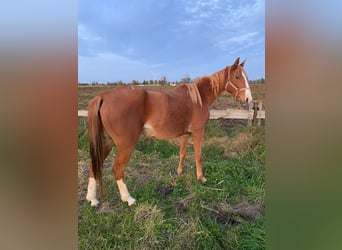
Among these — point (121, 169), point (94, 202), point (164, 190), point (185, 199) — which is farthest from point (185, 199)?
point (94, 202)

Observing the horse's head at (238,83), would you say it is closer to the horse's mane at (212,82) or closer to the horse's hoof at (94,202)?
the horse's mane at (212,82)

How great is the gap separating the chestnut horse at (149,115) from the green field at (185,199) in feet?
0.13

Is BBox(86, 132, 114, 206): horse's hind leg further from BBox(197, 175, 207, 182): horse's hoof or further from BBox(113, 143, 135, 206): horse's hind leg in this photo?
BBox(197, 175, 207, 182): horse's hoof

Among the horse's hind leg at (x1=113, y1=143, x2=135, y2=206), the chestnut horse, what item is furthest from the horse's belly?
the horse's hind leg at (x1=113, y1=143, x2=135, y2=206)

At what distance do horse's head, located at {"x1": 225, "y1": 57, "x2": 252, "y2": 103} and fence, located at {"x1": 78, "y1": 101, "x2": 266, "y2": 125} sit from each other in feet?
0.19

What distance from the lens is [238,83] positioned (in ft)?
5.26

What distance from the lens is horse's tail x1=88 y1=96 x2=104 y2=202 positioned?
59.4 inches

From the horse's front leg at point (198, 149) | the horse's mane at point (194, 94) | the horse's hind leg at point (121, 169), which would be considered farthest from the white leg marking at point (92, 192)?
the horse's mane at point (194, 94)

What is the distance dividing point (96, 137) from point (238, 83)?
91 cm
